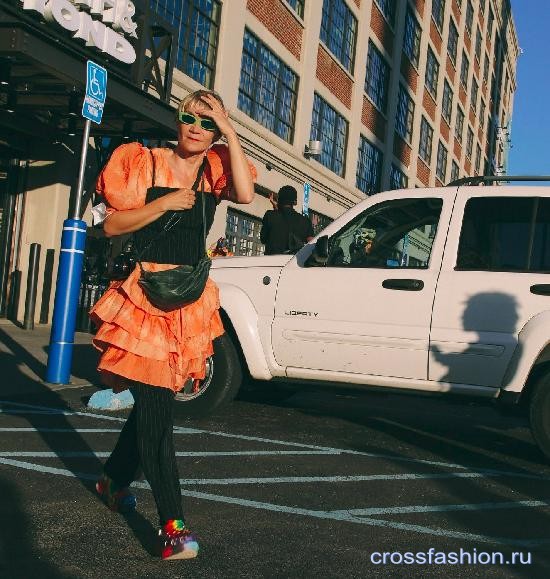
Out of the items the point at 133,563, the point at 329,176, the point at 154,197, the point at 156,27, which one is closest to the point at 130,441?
the point at 133,563

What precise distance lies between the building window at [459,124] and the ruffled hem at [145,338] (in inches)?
1666

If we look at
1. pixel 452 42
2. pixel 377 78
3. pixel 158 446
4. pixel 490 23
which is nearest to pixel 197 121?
pixel 158 446

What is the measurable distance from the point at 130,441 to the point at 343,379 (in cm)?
304

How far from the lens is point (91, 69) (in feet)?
25.1

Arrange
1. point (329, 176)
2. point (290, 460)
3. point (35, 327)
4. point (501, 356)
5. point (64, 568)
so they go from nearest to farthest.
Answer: point (64, 568) → point (290, 460) → point (501, 356) → point (35, 327) → point (329, 176)

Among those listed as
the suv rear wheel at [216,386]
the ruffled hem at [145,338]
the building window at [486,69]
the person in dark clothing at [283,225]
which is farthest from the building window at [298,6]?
the building window at [486,69]

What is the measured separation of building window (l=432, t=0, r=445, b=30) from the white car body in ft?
105

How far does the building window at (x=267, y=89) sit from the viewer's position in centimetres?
→ 1886

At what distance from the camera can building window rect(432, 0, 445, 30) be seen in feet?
119

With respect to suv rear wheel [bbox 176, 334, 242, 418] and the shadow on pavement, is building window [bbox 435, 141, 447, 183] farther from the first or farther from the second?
suv rear wheel [bbox 176, 334, 242, 418]

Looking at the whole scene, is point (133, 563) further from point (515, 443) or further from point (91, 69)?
point (91, 69)

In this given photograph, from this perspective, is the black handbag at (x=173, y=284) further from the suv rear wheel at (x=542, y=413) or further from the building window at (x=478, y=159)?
the building window at (x=478, y=159)

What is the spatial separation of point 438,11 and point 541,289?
3385 cm

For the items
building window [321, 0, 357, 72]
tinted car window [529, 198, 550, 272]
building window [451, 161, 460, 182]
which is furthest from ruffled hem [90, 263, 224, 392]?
building window [451, 161, 460, 182]
